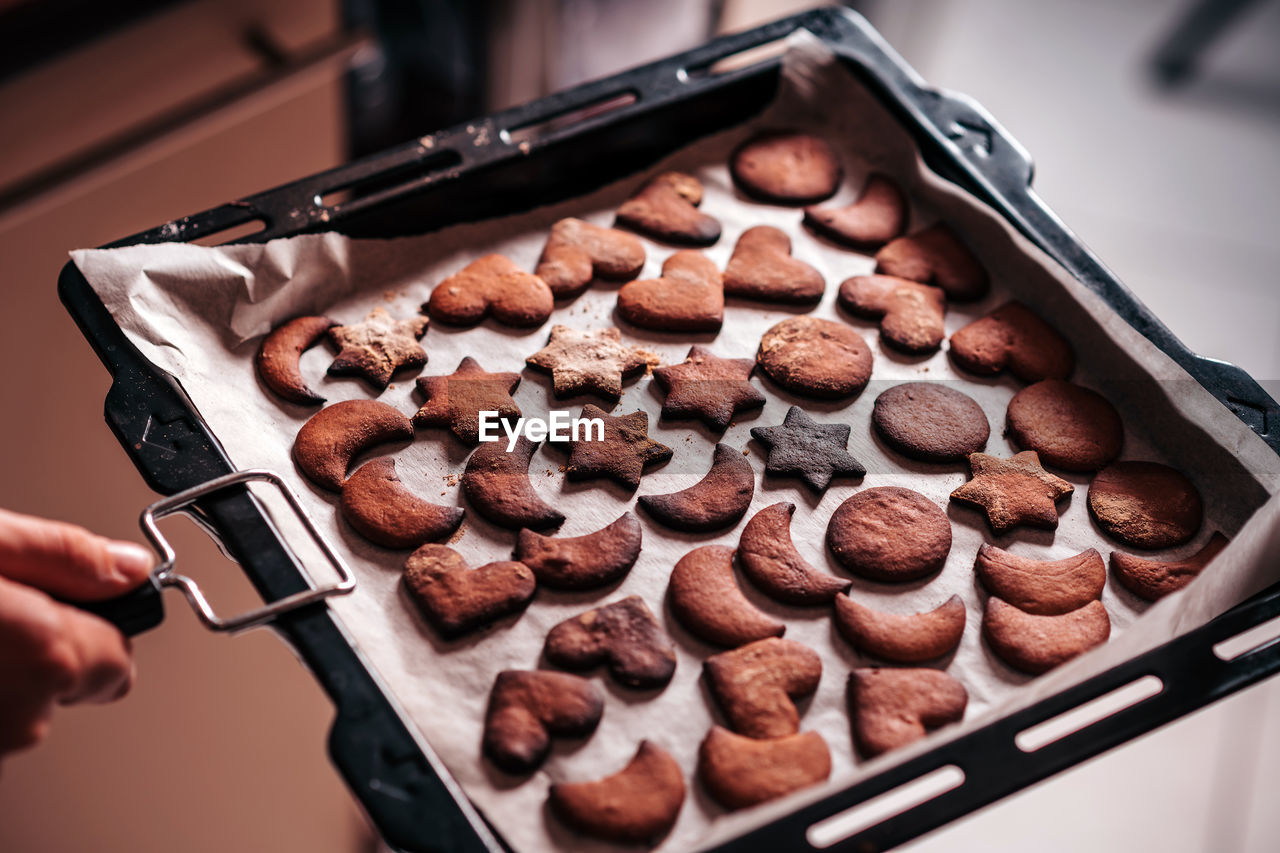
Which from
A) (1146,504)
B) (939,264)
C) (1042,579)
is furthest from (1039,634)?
(939,264)

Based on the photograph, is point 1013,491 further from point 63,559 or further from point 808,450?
point 63,559

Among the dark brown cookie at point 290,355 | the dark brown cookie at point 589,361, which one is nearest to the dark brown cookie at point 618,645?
the dark brown cookie at point 589,361

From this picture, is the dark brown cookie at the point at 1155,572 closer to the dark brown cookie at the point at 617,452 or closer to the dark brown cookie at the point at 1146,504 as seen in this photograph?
the dark brown cookie at the point at 1146,504

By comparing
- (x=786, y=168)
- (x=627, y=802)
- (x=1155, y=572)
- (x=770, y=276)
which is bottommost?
(x=1155, y=572)

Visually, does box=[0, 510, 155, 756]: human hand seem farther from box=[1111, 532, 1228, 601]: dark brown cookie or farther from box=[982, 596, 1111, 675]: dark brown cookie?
box=[1111, 532, 1228, 601]: dark brown cookie

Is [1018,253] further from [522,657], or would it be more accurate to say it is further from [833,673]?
[522,657]
